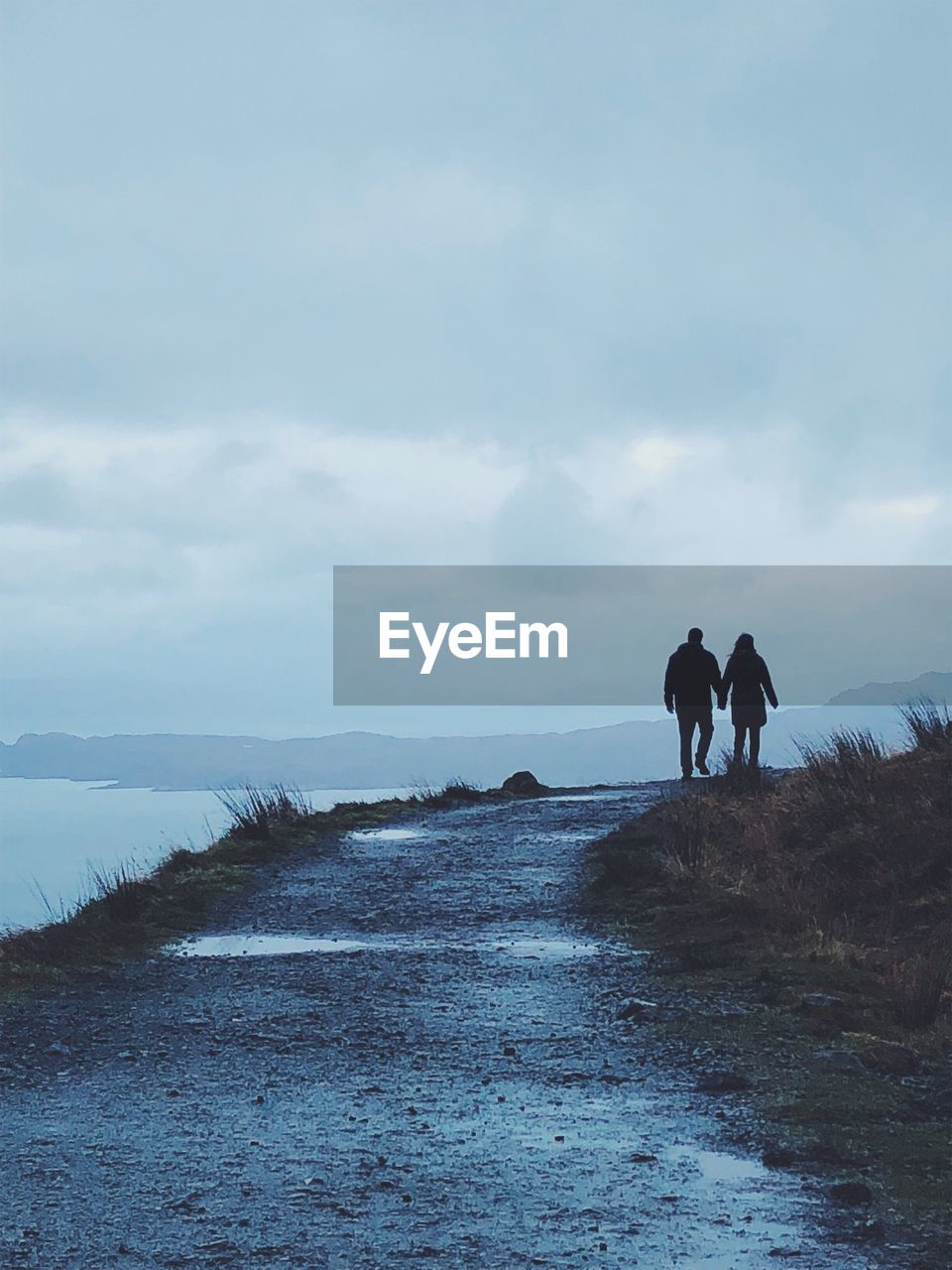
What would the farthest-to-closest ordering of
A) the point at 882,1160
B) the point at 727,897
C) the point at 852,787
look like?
the point at 852,787 → the point at 727,897 → the point at 882,1160

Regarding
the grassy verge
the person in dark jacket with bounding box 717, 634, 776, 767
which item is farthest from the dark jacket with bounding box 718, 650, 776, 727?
the grassy verge

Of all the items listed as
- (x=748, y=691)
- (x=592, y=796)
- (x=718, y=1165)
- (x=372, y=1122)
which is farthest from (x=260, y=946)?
(x=592, y=796)

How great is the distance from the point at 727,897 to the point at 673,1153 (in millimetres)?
6510

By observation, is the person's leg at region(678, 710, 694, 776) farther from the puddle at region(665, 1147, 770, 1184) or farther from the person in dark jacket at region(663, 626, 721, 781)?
the puddle at region(665, 1147, 770, 1184)

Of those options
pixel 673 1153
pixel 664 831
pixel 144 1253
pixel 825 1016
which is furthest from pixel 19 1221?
pixel 664 831

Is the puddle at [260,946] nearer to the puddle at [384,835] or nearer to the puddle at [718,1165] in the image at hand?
the puddle at [718,1165]

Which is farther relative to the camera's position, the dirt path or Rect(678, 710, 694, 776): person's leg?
Rect(678, 710, 694, 776): person's leg

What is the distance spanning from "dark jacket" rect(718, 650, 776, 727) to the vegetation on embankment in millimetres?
5605

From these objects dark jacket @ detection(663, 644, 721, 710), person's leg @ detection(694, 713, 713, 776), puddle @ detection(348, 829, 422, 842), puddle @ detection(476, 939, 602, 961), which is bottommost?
puddle @ detection(476, 939, 602, 961)

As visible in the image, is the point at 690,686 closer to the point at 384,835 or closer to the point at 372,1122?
A: the point at 384,835

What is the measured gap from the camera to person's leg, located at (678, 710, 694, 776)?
22188 mm

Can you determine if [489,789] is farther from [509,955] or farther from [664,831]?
[509,955]

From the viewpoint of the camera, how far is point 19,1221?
4.91 metres

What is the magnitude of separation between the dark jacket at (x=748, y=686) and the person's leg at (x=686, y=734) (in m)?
1.03
